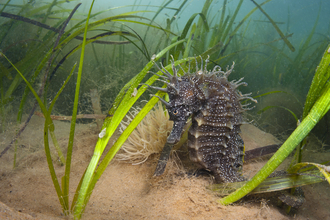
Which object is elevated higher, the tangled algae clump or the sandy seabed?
the tangled algae clump

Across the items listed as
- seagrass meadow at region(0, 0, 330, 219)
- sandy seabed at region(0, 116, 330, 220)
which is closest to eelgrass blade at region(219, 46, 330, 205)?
seagrass meadow at region(0, 0, 330, 219)

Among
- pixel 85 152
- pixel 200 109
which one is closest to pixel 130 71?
pixel 85 152

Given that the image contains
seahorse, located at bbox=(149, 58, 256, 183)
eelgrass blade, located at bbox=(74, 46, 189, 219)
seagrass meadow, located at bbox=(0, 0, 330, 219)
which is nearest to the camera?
eelgrass blade, located at bbox=(74, 46, 189, 219)

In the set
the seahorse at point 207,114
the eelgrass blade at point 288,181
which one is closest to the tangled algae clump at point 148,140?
the seahorse at point 207,114

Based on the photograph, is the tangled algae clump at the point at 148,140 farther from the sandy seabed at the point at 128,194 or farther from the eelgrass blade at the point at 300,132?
the eelgrass blade at the point at 300,132

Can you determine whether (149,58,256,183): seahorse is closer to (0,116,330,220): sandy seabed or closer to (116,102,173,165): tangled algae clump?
(0,116,330,220): sandy seabed

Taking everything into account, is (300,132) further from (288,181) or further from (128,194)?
(128,194)

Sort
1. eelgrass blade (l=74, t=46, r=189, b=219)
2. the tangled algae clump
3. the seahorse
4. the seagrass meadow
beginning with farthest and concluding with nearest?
the tangled algae clump → the seahorse → the seagrass meadow → eelgrass blade (l=74, t=46, r=189, b=219)

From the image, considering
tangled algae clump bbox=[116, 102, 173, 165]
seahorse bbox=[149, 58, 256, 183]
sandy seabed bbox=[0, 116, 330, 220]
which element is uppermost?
seahorse bbox=[149, 58, 256, 183]
